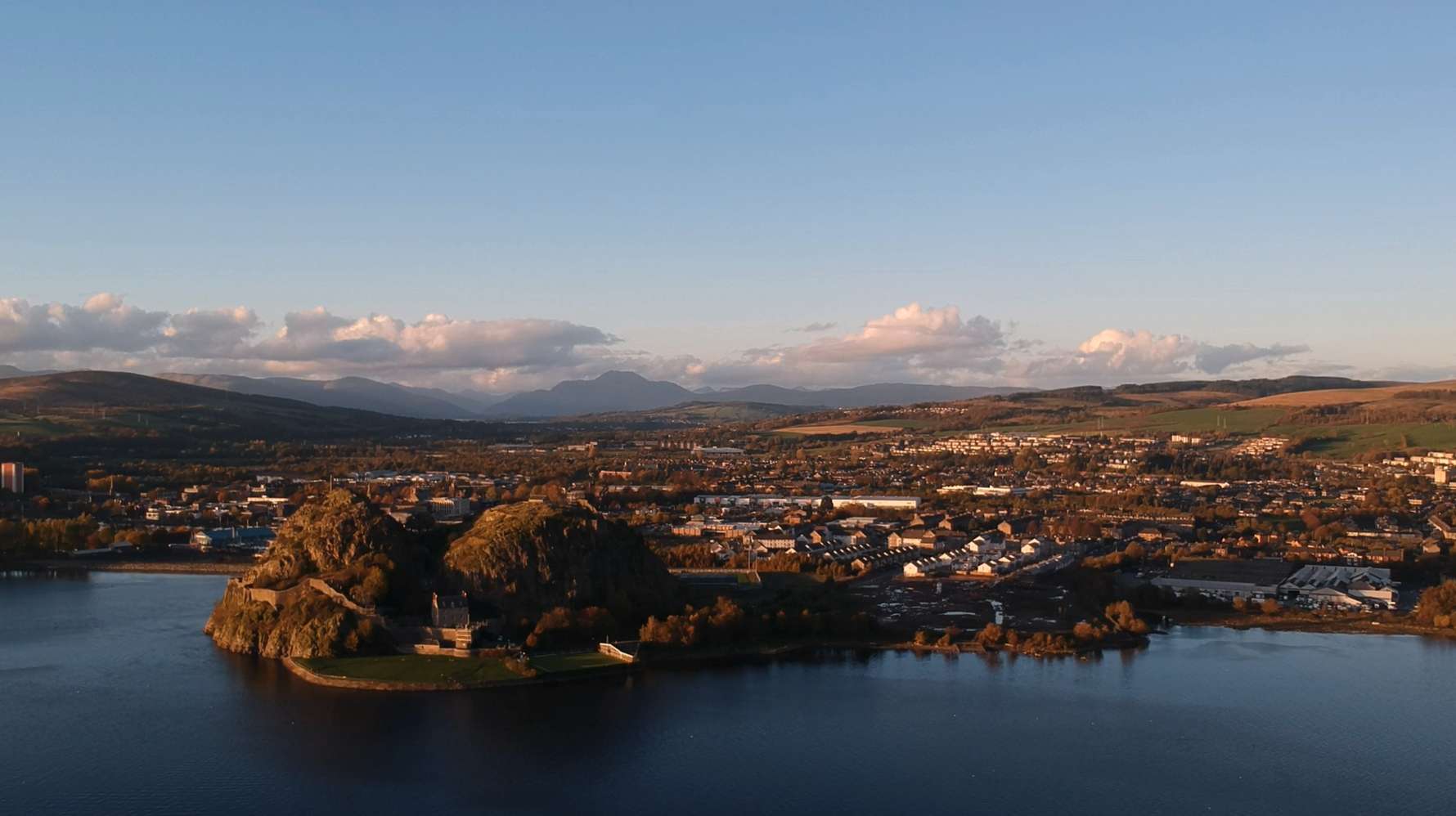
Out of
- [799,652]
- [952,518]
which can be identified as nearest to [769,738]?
[799,652]

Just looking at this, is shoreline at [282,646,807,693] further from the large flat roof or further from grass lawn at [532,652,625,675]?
the large flat roof

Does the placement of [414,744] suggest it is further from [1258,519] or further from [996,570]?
[1258,519]

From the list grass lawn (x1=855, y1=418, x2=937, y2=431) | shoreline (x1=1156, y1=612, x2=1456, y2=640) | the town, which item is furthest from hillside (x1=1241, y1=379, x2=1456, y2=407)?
shoreline (x1=1156, y1=612, x2=1456, y2=640)

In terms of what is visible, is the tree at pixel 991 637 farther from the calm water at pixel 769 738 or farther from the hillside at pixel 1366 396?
the hillside at pixel 1366 396

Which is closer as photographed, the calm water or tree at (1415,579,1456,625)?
the calm water

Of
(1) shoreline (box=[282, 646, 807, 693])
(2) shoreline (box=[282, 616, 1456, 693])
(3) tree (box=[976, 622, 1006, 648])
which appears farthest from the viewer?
(3) tree (box=[976, 622, 1006, 648])

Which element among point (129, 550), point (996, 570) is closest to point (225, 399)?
point (129, 550)

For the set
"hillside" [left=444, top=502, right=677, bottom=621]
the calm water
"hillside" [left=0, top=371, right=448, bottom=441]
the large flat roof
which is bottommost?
the calm water
